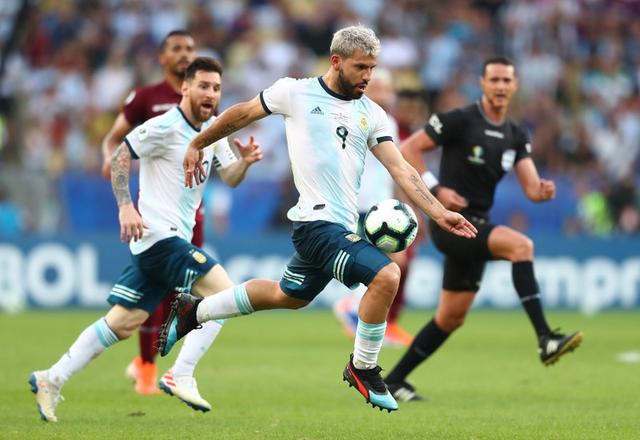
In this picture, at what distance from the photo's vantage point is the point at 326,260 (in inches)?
315

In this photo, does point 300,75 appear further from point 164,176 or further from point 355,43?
point 355,43

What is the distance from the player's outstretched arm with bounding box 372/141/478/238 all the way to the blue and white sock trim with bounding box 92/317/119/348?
243 cm

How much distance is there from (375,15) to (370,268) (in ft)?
60.2

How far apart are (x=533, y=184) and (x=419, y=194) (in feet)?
9.58

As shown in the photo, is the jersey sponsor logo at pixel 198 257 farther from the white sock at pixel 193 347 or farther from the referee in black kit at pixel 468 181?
the referee in black kit at pixel 468 181

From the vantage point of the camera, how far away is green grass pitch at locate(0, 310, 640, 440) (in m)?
8.25

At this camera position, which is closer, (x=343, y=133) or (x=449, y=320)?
(x=343, y=133)

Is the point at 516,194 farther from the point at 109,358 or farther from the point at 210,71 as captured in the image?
the point at 210,71

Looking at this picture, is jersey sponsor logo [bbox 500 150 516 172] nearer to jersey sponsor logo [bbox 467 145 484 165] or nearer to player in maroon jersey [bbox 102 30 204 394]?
jersey sponsor logo [bbox 467 145 484 165]

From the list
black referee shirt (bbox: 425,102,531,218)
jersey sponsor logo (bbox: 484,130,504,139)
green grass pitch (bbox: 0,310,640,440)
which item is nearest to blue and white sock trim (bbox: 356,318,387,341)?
green grass pitch (bbox: 0,310,640,440)

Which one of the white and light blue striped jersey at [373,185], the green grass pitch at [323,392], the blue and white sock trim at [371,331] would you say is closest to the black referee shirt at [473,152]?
the green grass pitch at [323,392]

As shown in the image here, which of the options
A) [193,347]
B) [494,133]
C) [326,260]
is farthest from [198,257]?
[494,133]

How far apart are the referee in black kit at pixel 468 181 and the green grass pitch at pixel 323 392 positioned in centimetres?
60

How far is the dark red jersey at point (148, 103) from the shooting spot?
36.4 feet
